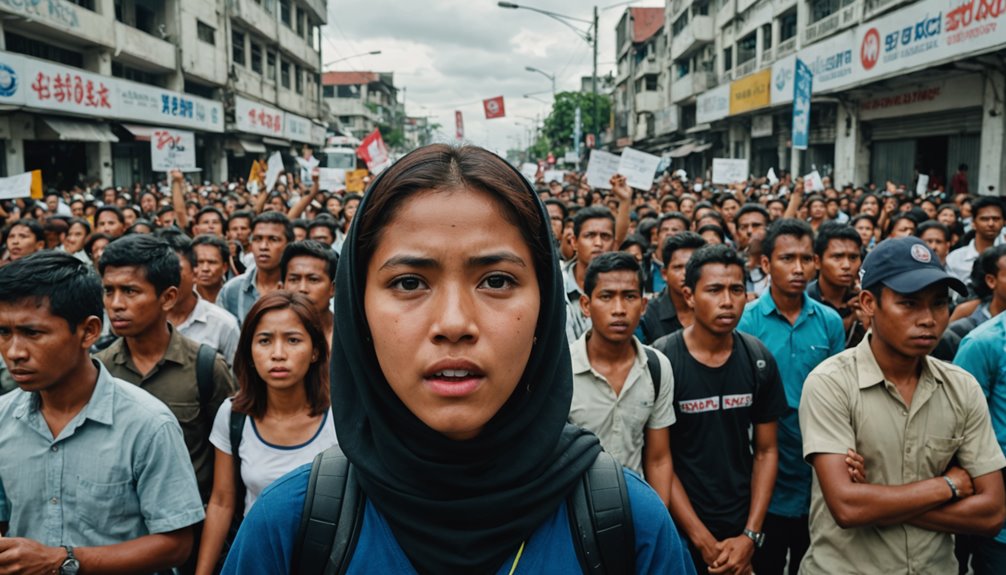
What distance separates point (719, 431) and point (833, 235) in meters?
1.92

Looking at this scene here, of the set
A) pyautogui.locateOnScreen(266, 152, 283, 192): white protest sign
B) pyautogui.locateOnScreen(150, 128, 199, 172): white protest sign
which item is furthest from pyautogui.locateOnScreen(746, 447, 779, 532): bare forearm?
pyautogui.locateOnScreen(150, 128, 199, 172): white protest sign

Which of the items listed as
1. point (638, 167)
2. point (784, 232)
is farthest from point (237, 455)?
point (638, 167)

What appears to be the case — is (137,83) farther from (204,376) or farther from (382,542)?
(382,542)

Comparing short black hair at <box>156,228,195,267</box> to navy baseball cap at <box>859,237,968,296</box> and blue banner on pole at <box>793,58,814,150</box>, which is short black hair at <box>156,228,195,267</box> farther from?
blue banner on pole at <box>793,58,814,150</box>

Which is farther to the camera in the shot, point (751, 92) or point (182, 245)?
point (751, 92)

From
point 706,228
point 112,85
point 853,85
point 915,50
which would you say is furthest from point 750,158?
point 706,228

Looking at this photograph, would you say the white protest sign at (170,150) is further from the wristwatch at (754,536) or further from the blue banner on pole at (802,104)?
the wristwatch at (754,536)

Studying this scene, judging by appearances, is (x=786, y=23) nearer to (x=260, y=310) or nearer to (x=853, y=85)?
(x=853, y=85)

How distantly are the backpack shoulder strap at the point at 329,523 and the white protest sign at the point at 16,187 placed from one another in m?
9.59

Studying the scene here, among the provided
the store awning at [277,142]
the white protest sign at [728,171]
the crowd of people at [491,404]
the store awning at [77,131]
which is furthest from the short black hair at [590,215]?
the store awning at [277,142]

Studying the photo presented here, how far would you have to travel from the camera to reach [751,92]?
77.6 ft

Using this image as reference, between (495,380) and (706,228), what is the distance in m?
5.24

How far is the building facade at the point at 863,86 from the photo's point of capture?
13.3 meters

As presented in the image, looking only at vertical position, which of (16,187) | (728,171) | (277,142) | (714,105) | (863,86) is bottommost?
(16,187)
